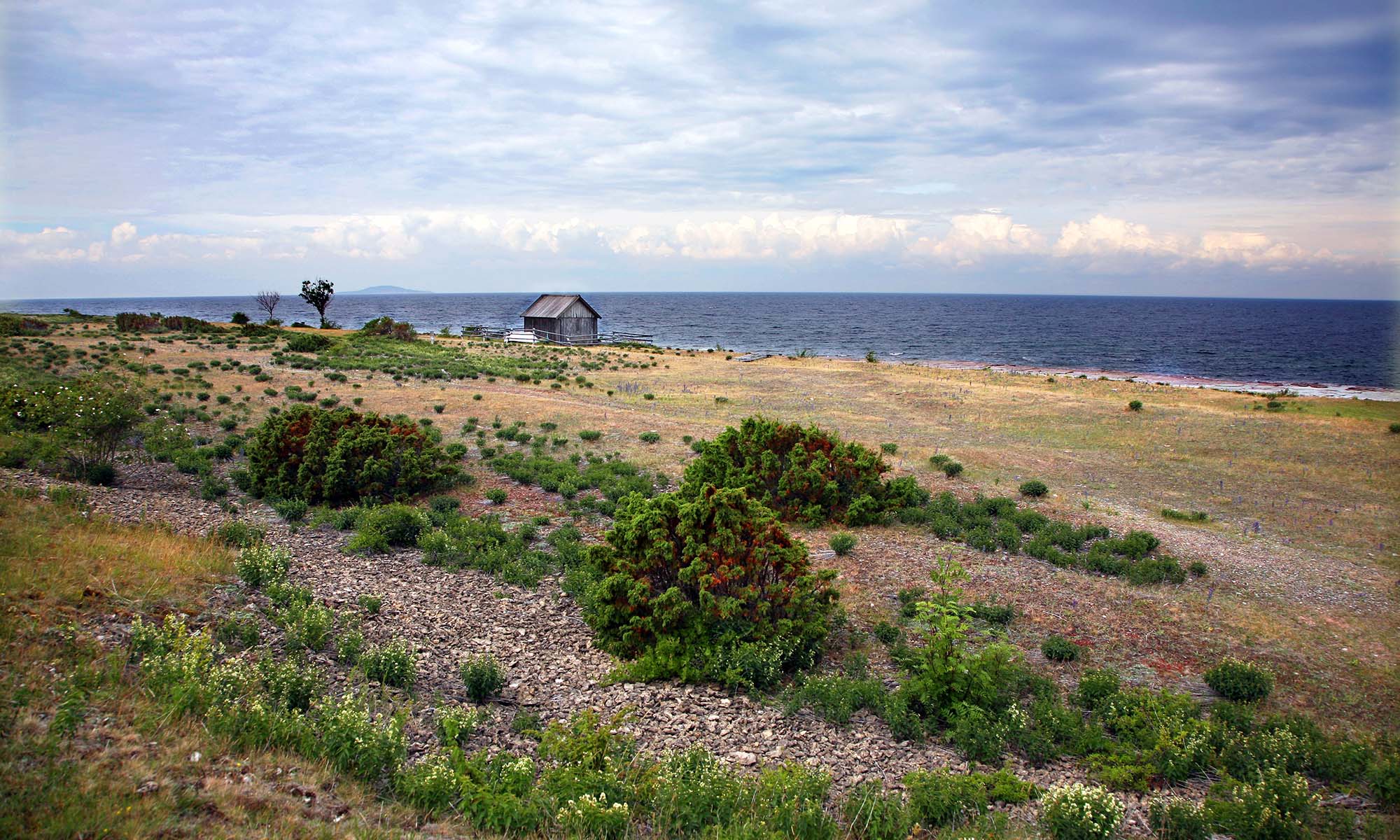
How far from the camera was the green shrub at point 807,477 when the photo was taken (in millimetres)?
13062

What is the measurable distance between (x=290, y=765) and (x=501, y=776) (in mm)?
1531

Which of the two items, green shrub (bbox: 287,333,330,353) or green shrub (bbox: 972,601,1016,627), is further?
green shrub (bbox: 287,333,330,353)

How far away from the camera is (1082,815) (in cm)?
509

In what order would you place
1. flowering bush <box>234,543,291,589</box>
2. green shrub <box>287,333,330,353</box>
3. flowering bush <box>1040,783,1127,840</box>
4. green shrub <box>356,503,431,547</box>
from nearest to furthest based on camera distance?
flowering bush <box>1040,783,1127,840</box>
flowering bush <box>234,543,291,589</box>
green shrub <box>356,503,431,547</box>
green shrub <box>287,333,330,353</box>

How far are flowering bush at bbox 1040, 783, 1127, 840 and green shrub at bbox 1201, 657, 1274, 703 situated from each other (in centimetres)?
343

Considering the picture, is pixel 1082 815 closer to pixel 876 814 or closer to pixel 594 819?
pixel 876 814

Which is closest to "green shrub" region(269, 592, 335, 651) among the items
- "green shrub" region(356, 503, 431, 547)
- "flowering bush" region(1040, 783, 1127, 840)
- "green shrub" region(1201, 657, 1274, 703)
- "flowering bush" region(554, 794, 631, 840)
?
"green shrub" region(356, 503, 431, 547)

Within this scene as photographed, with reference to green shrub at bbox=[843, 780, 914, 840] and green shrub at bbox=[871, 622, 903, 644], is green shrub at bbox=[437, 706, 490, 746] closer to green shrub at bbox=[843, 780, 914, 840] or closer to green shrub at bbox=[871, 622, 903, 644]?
green shrub at bbox=[843, 780, 914, 840]

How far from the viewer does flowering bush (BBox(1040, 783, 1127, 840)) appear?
16.5 ft

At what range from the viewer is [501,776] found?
5.29 metres

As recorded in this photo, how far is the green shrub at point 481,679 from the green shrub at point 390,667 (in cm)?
54

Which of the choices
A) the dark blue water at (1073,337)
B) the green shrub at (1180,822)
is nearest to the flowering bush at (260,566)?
the green shrub at (1180,822)

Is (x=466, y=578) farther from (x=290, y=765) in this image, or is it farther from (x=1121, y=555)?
(x=1121, y=555)

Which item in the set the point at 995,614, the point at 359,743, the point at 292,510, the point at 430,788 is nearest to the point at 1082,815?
the point at 995,614
